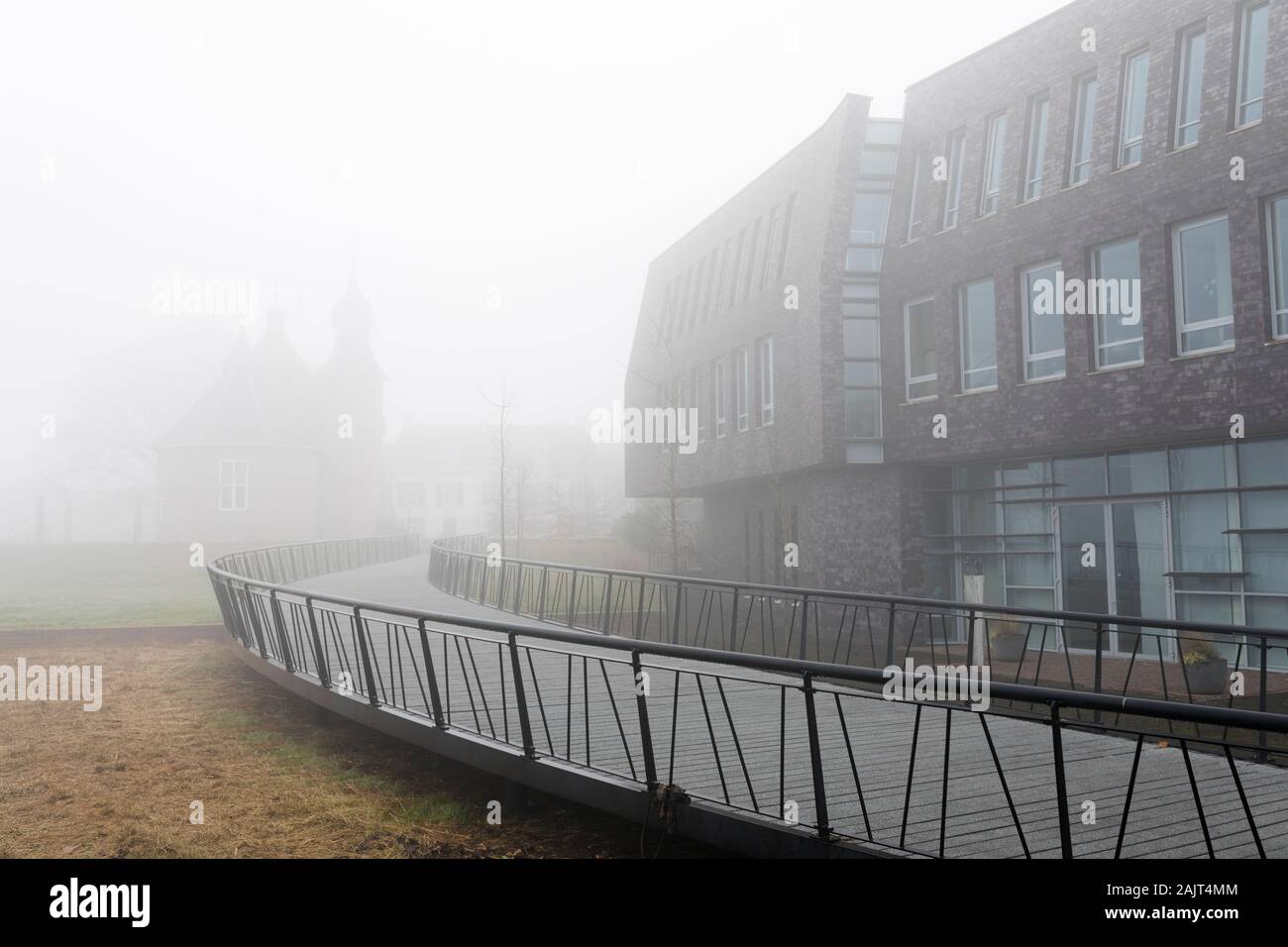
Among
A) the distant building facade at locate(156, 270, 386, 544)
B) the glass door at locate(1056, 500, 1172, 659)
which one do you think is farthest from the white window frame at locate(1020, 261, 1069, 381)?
the distant building facade at locate(156, 270, 386, 544)

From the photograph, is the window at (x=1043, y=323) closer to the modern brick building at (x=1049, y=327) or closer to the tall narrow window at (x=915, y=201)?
the modern brick building at (x=1049, y=327)

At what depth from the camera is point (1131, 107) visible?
18531 millimetres

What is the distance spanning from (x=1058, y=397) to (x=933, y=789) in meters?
14.2

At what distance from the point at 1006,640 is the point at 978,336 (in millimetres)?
6215

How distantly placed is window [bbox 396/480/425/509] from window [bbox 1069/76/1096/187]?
68.7 m

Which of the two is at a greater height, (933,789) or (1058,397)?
(1058,397)

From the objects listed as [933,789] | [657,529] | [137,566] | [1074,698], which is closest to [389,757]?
[933,789]

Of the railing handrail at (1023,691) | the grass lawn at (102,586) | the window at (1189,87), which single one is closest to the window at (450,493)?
the grass lawn at (102,586)

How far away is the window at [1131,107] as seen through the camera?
1839cm

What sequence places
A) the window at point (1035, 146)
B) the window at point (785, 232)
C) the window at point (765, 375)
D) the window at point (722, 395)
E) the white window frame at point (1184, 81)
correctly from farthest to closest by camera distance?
1. the window at point (722, 395)
2. the window at point (765, 375)
3. the window at point (785, 232)
4. the window at point (1035, 146)
5. the white window frame at point (1184, 81)

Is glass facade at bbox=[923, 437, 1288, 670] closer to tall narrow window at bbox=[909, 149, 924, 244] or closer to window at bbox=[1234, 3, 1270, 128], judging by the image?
window at bbox=[1234, 3, 1270, 128]

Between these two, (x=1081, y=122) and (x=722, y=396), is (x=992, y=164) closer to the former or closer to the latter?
(x=1081, y=122)

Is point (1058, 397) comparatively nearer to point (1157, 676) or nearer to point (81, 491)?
point (1157, 676)

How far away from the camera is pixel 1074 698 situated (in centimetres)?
474
